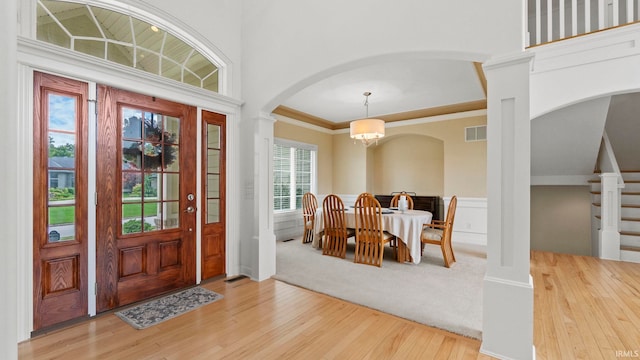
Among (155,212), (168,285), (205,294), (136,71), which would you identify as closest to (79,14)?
(136,71)

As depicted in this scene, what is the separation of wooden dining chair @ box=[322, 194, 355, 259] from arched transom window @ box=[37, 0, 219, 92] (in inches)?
94.9

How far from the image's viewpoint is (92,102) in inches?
98.7

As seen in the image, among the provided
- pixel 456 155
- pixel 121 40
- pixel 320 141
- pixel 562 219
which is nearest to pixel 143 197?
pixel 121 40

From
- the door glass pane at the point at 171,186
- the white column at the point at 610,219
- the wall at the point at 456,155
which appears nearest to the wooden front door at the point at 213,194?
the door glass pane at the point at 171,186

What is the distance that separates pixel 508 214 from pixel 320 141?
5.49m

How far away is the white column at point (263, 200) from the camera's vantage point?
3.49 metres

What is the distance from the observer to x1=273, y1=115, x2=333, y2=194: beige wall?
6164mm

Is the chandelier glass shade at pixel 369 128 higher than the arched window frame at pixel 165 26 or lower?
lower

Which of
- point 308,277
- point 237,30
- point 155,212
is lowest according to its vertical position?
point 308,277

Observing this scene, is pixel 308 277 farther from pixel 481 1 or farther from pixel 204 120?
pixel 481 1

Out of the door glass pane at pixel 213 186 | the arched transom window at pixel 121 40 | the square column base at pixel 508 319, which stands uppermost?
the arched transom window at pixel 121 40

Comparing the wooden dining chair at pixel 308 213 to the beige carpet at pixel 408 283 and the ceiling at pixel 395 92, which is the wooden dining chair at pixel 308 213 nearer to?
the beige carpet at pixel 408 283

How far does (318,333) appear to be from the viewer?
89.7 inches

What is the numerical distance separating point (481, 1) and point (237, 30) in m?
2.89
